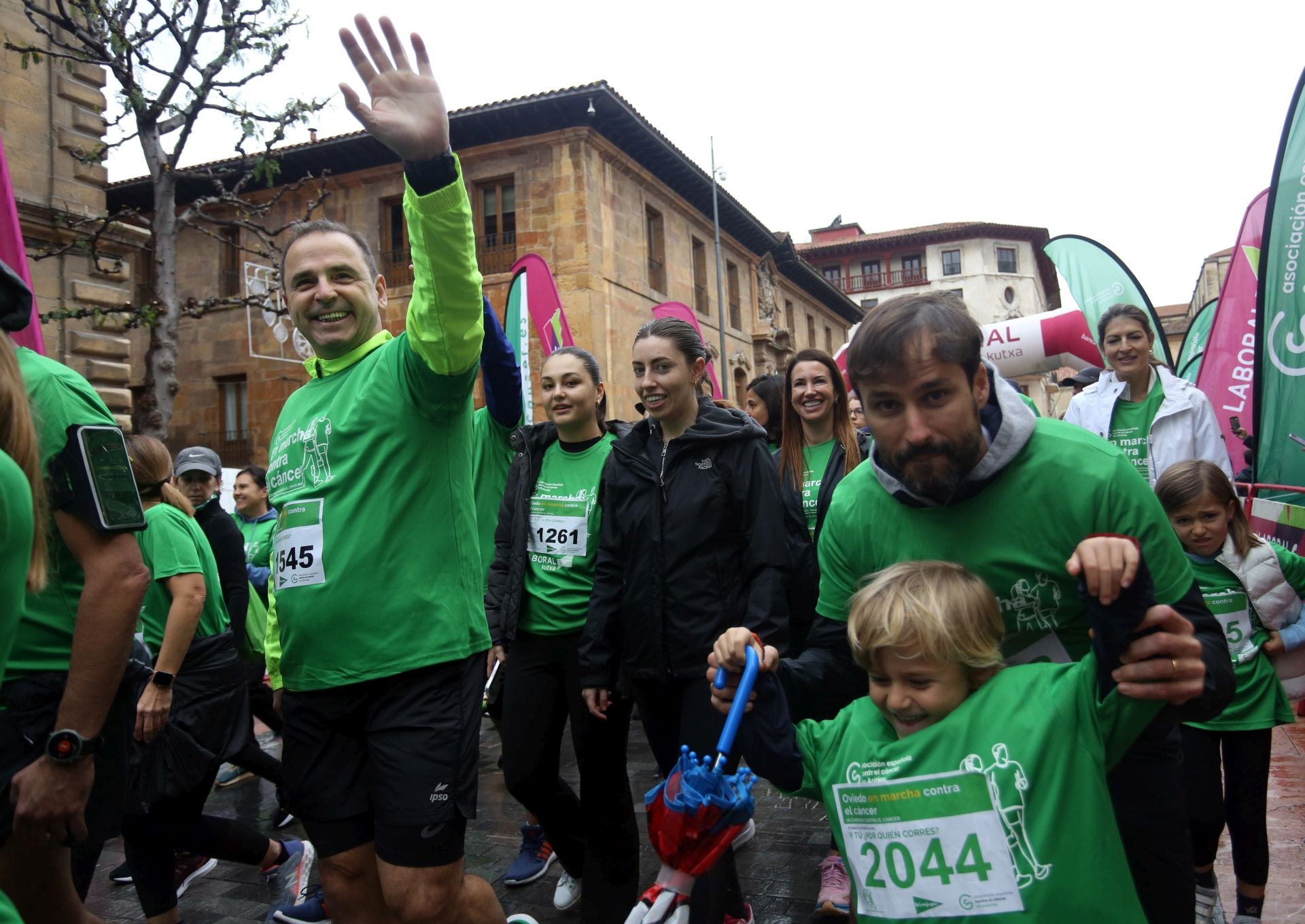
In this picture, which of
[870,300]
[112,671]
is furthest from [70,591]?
[870,300]

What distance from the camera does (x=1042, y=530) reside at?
190cm

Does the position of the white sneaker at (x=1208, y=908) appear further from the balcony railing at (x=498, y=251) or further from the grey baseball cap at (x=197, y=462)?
the balcony railing at (x=498, y=251)

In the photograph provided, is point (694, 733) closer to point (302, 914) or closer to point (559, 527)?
point (559, 527)

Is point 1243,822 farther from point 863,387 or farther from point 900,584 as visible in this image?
Result: point 863,387

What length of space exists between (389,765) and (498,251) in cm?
2002

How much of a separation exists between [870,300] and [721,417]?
5940cm

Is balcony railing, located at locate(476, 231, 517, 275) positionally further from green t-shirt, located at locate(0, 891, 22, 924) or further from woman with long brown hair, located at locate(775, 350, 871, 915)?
green t-shirt, located at locate(0, 891, 22, 924)

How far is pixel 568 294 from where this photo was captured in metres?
20.3

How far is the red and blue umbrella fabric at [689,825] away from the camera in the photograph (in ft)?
5.23

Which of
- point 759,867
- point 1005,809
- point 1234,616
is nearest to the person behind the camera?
point 1005,809

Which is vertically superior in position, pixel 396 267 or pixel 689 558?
pixel 396 267

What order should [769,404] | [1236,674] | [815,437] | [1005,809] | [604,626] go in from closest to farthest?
1. [1005,809]
2. [1236,674]
3. [604,626]
4. [815,437]
5. [769,404]

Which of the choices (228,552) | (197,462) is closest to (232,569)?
(228,552)

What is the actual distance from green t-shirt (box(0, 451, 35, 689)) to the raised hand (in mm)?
1104
